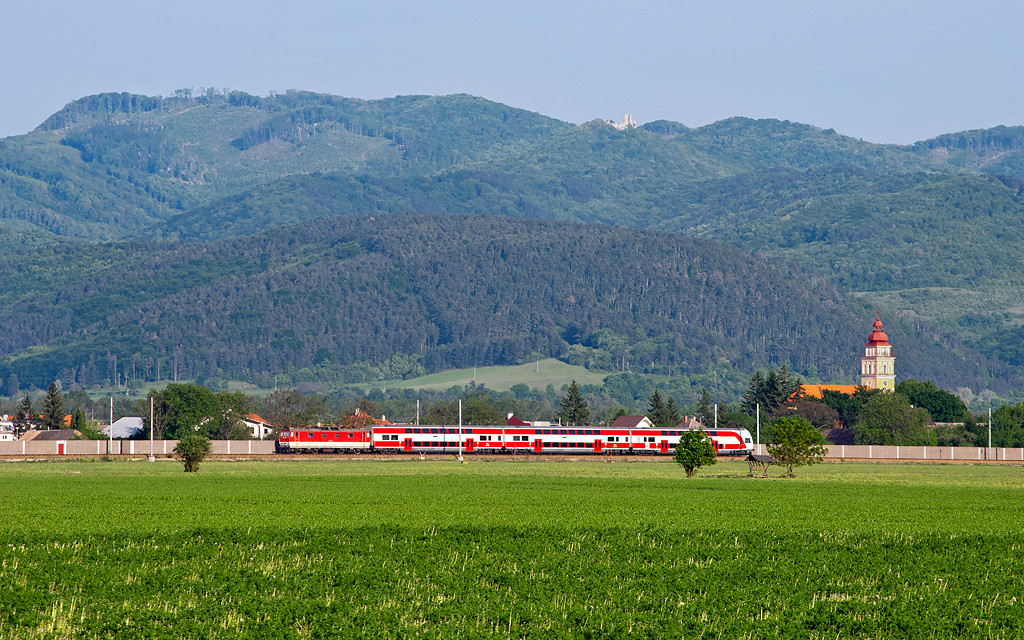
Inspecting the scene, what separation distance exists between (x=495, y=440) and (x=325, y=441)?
2054 cm

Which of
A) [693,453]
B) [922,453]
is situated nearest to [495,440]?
[922,453]

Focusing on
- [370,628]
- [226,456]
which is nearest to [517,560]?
[370,628]

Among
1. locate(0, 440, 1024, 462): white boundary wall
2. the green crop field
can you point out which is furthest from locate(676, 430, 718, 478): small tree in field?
Result: locate(0, 440, 1024, 462): white boundary wall

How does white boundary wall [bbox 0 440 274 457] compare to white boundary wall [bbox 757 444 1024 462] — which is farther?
white boundary wall [bbox 757 444 1024 462]

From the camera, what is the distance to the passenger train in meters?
150

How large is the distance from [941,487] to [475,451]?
81865 mm

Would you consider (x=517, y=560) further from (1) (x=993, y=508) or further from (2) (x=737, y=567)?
(1) (x=993, y=508)

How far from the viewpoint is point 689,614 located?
3150 centimetres

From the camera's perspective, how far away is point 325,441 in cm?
15012

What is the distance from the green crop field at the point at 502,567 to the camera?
30.6m

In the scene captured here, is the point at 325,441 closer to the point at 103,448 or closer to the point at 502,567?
the point at 103,448

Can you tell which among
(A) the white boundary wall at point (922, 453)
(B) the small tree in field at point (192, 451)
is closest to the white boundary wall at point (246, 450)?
(A) the white boundary wall at point (922, 453)

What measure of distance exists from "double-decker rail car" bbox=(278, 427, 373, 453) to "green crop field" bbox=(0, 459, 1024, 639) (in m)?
88.0

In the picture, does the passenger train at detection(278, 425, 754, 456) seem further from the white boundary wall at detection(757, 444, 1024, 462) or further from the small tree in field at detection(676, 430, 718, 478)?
the small tree in field at detection(676, 430, 718, 478)
